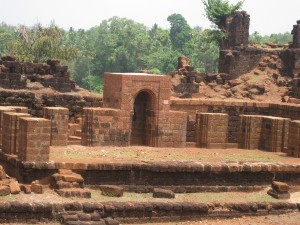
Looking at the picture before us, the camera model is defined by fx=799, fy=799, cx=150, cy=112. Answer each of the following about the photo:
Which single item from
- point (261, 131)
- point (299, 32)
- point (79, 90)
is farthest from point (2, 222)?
point (299, 32)

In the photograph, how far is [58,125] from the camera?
21.7m

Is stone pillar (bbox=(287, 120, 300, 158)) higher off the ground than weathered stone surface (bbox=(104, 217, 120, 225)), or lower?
higher

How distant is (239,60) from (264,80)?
1.67 metres

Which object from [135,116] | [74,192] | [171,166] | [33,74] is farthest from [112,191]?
[33,74]

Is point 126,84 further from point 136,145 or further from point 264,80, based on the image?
point 264,80

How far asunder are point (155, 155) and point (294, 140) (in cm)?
437

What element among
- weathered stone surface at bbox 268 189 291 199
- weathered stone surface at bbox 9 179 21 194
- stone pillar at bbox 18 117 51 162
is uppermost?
stone pillar at bbox 18 117 51 162

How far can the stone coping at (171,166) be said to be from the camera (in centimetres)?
1803

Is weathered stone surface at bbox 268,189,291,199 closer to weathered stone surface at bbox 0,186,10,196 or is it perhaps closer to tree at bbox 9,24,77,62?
weathered stone surface at bbox 0,186,10,196

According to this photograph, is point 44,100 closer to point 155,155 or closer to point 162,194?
point 155,155

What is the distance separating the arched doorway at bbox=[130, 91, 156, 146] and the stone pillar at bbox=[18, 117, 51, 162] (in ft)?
17.9

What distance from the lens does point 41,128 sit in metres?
18.1

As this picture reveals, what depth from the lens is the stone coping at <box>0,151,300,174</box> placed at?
1803 centimetres

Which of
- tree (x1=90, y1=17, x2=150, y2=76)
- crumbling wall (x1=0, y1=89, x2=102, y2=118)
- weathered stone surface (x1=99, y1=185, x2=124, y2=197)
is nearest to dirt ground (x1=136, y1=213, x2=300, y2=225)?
weathered stone surface (x1=99, y1=185, x2=124, y2=197)
